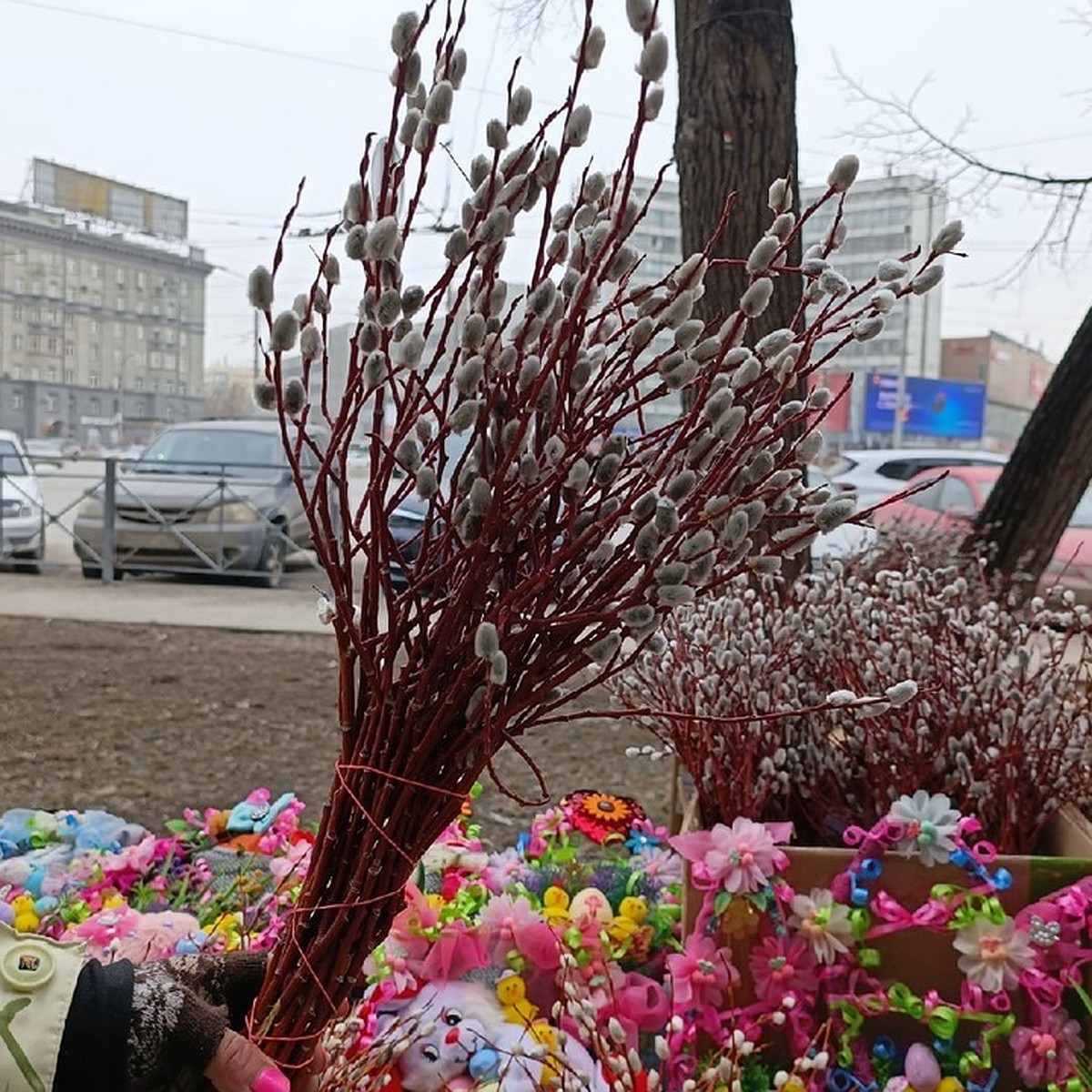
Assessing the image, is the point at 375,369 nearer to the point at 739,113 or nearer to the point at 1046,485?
the point at 739,113

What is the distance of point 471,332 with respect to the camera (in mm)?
810

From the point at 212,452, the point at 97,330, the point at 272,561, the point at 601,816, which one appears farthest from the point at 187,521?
the point at 97,330

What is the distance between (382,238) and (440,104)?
105 mm

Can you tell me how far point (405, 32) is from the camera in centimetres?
82

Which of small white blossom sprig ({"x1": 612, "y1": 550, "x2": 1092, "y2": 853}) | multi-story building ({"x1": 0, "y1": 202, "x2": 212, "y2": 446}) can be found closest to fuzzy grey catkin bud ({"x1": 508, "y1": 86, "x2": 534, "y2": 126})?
small white blossom sprig ({"x1": 612, "y1": 550, "x2": 1092, "y2": 853})

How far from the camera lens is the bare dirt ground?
352cm

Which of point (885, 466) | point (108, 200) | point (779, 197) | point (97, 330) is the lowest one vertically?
point (885, 466)

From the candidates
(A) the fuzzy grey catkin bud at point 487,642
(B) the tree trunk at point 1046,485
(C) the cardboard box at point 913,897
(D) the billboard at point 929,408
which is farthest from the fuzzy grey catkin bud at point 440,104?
(D) the billboard at point 929,408

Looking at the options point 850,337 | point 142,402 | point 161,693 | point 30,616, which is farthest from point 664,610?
point 142,402

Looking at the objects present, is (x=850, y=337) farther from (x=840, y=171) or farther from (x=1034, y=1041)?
(x=1034, y=1041)

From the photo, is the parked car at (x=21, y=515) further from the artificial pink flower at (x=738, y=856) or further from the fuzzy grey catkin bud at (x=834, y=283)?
the fuzzy grey catkin bud at (x=834, y=283)

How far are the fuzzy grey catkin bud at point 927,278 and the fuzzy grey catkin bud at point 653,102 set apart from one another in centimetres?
23

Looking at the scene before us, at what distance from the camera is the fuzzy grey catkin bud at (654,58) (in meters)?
0.77

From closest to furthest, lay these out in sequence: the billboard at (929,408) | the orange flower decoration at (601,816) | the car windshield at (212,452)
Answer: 1. the orange flower decoration at (601,816)
2. the car windshield at (212,452)
3. the billboard at (929,408)
